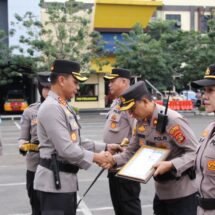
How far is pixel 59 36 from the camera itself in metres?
27.5

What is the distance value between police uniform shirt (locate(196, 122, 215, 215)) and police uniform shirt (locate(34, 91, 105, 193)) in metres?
1.09

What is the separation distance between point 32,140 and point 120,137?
1.08m

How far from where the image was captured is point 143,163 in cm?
371

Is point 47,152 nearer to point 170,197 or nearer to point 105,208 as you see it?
point 170,197

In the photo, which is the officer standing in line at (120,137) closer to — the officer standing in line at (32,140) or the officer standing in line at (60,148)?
the officer standing in line at (32,140)

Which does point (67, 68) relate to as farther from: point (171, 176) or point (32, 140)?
point (32, 140)

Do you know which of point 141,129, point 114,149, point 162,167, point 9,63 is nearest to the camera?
point 162,167

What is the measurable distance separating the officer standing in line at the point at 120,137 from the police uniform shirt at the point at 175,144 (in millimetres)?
1124

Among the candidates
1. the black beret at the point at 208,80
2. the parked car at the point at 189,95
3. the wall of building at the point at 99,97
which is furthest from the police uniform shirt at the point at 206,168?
the parked car at the point at 189,95

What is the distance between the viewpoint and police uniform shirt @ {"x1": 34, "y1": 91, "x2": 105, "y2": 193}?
379 centimetres

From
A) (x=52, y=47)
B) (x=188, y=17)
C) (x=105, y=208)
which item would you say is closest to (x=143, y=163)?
(x=105, y=208)

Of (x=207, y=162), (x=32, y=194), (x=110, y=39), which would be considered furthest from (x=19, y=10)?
(x=207, y=162)

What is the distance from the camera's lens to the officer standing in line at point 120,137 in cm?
511

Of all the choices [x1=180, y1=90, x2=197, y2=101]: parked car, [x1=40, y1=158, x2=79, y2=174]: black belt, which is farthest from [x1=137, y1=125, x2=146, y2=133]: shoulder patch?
[x1=180, y1=90, x2=197, y2=101]: parked car
